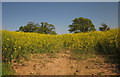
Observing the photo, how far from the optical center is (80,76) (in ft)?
14.2

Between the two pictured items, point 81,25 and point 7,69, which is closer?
point 7,69

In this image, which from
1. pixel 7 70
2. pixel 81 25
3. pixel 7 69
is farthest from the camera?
pixel 81 25

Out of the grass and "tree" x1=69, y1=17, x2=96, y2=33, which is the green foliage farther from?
"tree" x1=69, y1=17, x2=96, y2=33

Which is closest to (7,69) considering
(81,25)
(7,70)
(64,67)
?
(7,70)

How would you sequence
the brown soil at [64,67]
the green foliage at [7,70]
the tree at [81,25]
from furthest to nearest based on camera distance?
the tree at [81,25]
the brown soil at [64,67]
the green foliage at [7,70]

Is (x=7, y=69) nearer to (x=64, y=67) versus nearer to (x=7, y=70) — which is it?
(x=7, y=70)

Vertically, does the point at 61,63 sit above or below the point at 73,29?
below

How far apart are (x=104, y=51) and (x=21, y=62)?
4.01m

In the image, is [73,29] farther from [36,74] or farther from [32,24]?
[36,74]

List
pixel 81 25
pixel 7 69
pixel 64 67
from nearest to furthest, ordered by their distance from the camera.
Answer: pixel 7 69 < pixel 64 67 < pixel 81 25

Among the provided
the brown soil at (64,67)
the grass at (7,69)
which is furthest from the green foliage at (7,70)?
the brown soil at (64,67)

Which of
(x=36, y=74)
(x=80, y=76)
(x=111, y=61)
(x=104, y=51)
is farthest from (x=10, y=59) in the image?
(x=104, y=51)

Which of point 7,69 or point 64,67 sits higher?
point 7,69

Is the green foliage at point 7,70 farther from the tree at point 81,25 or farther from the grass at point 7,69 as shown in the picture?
the tree at point 81,25
